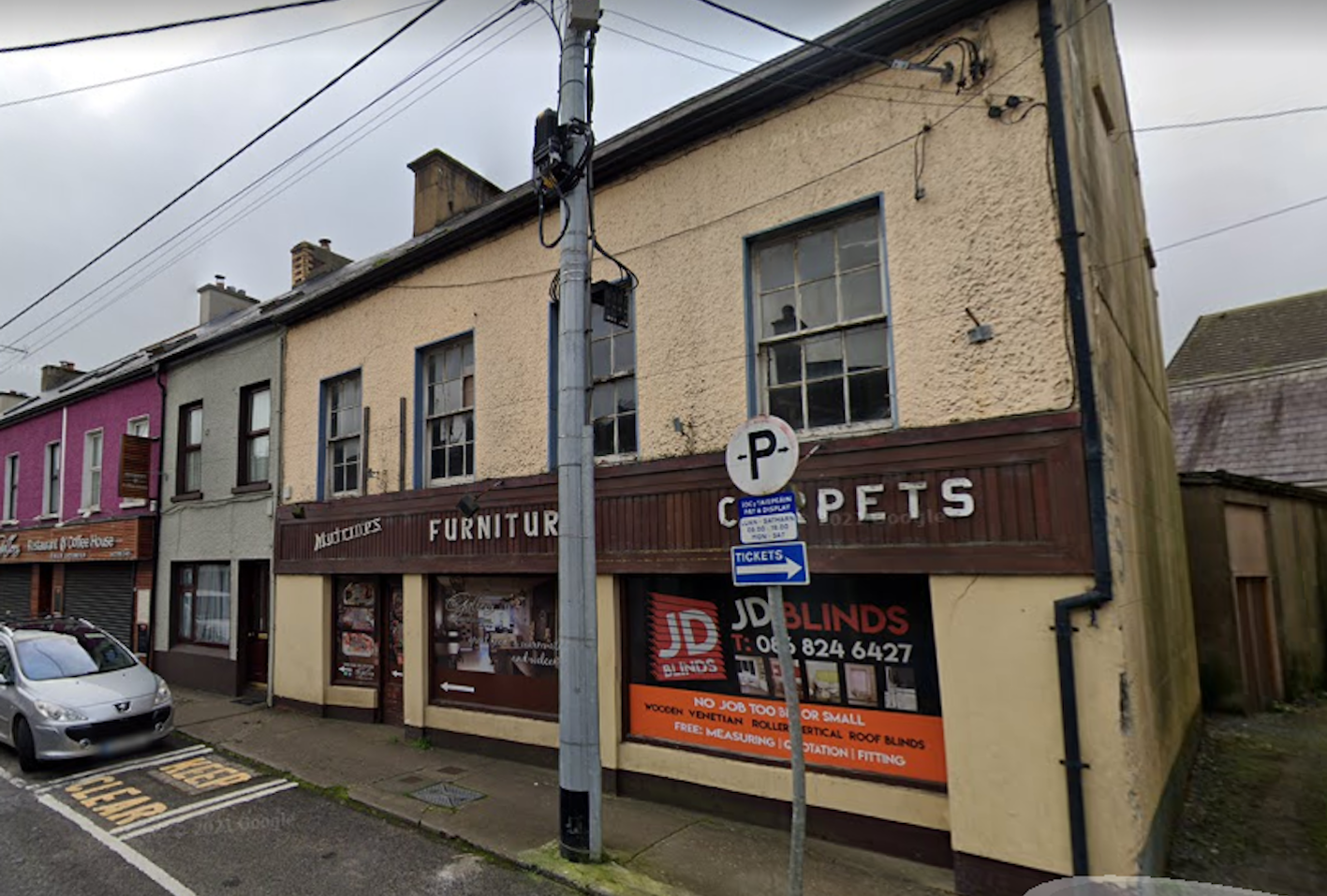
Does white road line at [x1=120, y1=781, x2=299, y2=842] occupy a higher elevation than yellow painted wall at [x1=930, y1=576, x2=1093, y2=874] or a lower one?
lower

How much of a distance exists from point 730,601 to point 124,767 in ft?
24.0

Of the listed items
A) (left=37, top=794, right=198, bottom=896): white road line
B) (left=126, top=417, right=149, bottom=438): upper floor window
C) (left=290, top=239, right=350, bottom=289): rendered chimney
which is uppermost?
(left=290, top=239, right=350, bottom=289): rendered chimney

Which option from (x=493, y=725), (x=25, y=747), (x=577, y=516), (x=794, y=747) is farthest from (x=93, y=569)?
(x=794, y=747)

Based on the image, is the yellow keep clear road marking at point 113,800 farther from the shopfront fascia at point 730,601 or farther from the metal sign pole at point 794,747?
the metal sign pole at point 794,747

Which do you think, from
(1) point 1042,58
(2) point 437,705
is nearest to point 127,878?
(2) point 437,705

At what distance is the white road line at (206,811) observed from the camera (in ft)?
20.8

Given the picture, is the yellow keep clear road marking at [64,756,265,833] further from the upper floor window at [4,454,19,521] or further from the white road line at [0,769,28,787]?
the upper floor window at [4,454,19,521]

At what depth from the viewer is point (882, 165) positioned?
6.02 metres

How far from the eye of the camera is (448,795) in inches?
280

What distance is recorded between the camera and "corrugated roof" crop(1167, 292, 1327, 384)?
774 inches

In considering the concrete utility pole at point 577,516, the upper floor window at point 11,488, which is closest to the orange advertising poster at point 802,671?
the concrete utility pole at point 577,516

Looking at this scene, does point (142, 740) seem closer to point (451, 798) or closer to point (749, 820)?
point (451, 798)

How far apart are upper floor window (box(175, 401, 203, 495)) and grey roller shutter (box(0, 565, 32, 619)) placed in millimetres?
8534

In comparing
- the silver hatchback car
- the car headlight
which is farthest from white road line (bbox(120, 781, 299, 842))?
the car headlight
